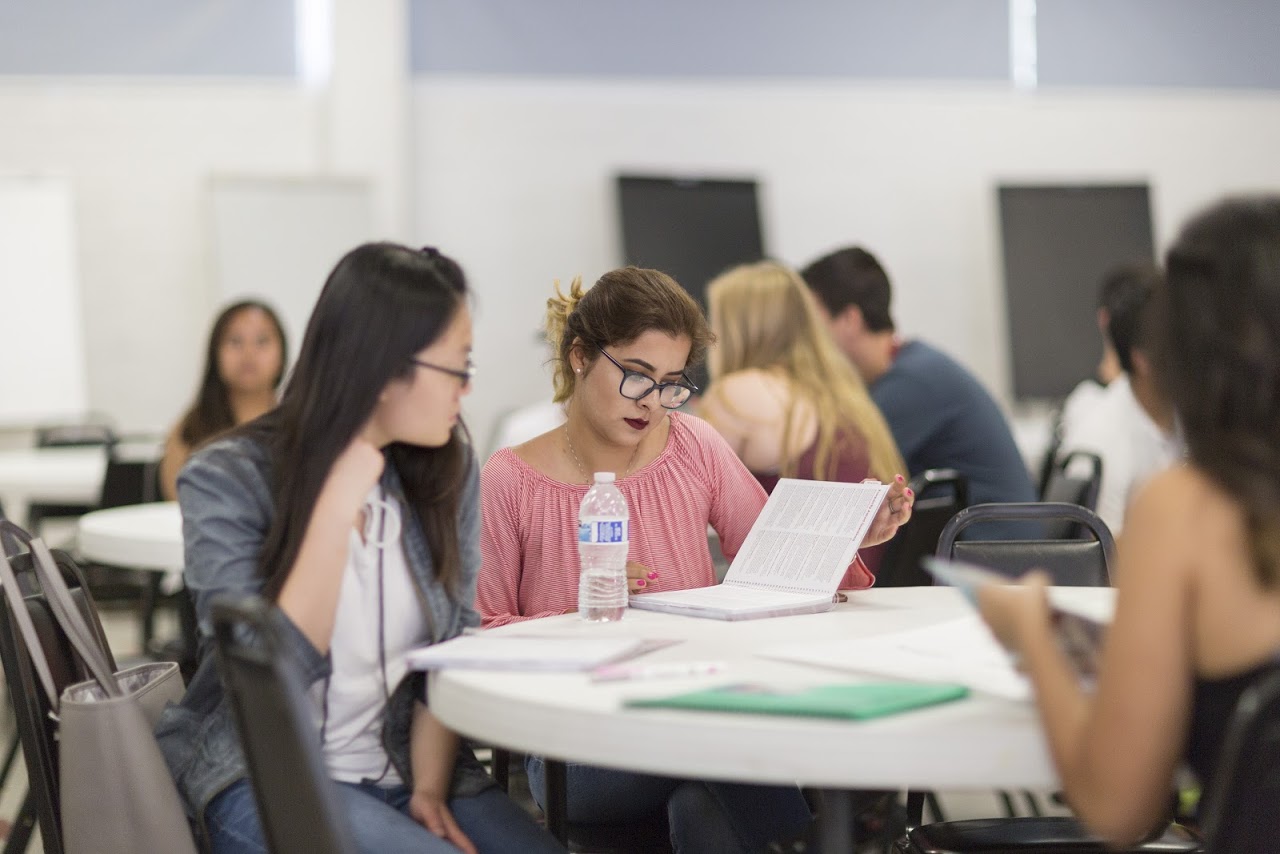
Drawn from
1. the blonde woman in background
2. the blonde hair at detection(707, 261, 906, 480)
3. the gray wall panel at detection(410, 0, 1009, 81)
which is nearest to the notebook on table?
the blonde woman in background

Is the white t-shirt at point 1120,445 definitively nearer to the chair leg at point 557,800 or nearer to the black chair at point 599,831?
the black chair at point 599,831

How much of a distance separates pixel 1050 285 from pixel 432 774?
6.38 meters

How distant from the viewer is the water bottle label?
1999 millimetres

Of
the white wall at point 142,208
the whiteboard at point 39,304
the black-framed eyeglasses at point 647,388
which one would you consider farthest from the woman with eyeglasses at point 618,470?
the whiteboard at point 39,304

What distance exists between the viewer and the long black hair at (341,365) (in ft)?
5.62

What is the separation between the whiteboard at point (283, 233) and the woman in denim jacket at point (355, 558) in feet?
17.9

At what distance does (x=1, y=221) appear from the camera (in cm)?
692

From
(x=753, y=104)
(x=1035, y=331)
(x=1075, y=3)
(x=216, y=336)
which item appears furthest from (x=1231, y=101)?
(x=216, y=336)

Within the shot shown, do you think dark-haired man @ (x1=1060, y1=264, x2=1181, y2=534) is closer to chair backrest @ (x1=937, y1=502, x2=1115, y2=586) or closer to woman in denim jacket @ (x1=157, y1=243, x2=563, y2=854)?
chair backrest @ (x1=937, y1=502, x2=1115, y2=586)

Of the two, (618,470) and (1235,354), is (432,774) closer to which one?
(618,470)

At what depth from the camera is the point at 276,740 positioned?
1436 millimetres

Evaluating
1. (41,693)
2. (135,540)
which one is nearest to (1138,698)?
(41,693)

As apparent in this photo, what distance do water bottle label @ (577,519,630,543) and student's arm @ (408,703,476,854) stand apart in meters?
0.37

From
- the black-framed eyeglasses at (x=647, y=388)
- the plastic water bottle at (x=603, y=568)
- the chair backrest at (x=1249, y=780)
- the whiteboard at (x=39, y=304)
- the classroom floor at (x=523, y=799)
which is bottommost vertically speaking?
the classroom floor at (x=523, y=799)
